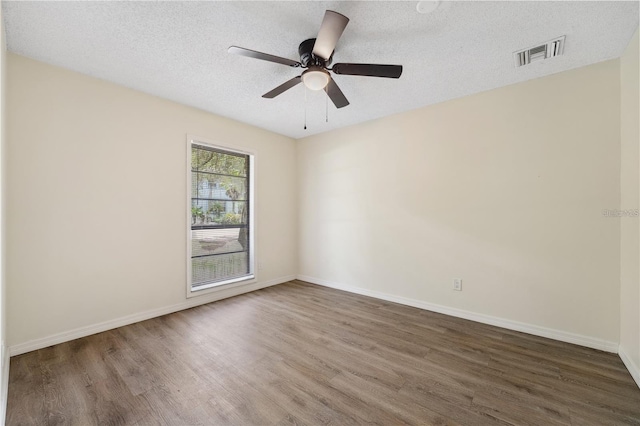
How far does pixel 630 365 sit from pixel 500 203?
156cm

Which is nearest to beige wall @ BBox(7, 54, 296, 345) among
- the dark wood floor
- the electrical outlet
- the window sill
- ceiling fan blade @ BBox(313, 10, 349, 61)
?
the window sill

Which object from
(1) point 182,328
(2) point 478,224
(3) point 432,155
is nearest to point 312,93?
(3) point 432,155

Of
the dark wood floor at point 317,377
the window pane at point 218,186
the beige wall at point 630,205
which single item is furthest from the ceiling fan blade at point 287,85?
the beige wall at point 630,205

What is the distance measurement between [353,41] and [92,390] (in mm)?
3176

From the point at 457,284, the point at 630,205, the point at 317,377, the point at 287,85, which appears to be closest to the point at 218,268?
the point at 317,377

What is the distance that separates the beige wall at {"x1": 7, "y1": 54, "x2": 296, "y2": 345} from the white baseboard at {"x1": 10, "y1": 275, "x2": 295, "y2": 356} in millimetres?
37

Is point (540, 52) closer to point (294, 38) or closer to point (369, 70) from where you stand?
point (369, 70)

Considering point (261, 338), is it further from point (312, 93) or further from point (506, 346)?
point (312, 93)

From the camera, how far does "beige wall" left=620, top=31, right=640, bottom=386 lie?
1.97 m

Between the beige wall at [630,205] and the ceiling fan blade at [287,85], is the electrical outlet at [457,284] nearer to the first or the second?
the beige wall at [630,205]

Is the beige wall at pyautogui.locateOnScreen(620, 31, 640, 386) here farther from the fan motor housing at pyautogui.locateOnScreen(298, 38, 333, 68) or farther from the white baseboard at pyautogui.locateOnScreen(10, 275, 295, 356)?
the white baseboard at pyautogui.locateOnScreen(10, 275, 295, 356)

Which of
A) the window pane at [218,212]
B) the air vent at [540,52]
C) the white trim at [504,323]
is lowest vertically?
the white trim at [504,323]

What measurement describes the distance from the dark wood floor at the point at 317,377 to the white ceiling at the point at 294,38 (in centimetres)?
256

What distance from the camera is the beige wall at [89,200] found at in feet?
7.52
